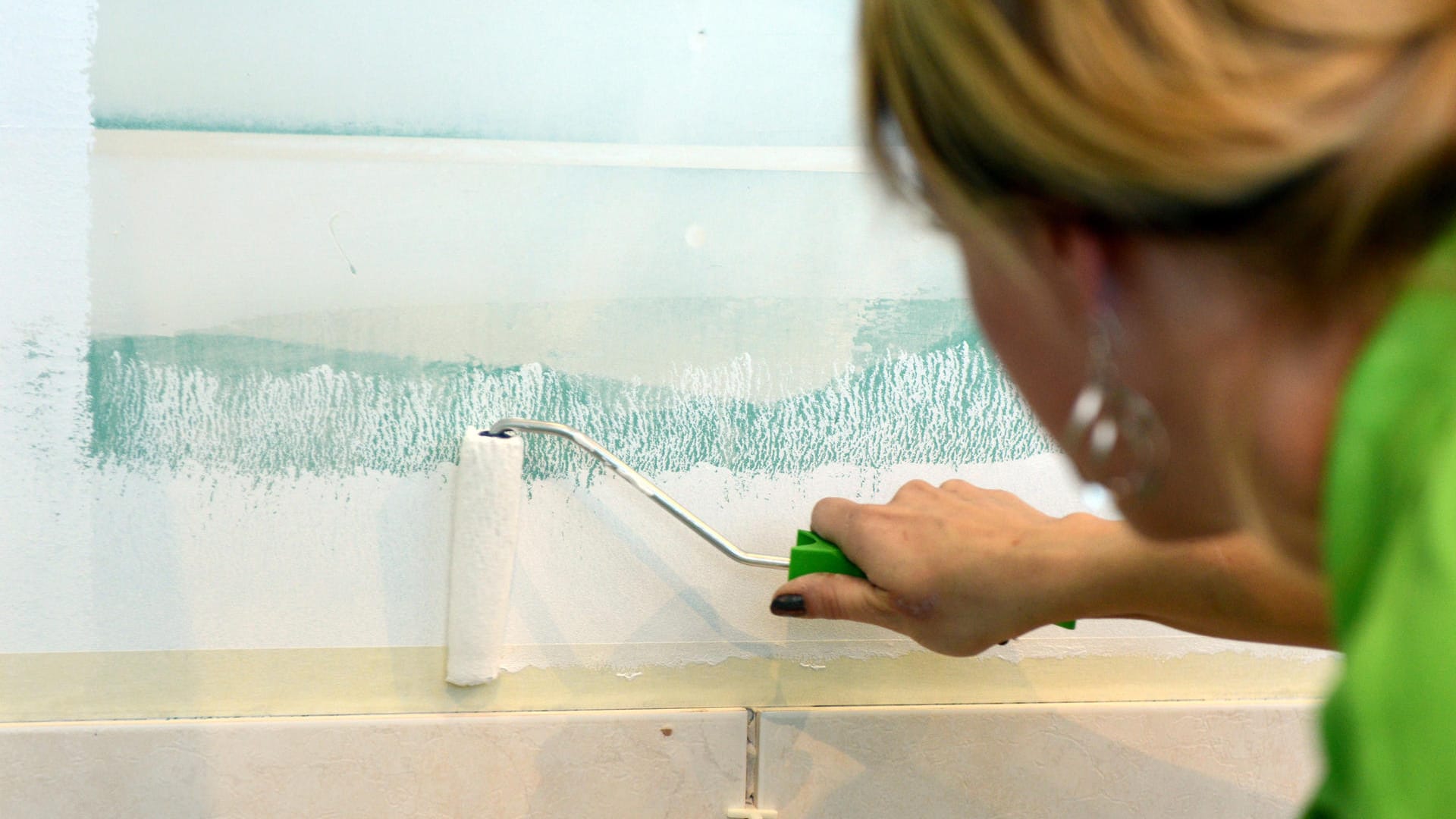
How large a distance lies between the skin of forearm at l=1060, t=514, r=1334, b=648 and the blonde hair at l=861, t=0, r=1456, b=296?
1.21 ft

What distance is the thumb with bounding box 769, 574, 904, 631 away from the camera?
2.15 feet

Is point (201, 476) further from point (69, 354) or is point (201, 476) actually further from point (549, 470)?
point (549, 470)

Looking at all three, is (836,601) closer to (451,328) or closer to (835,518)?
(835,518)

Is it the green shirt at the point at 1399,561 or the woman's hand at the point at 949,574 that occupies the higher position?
the green shirt at the point at 1399,561

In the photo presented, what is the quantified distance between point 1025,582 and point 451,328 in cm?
38

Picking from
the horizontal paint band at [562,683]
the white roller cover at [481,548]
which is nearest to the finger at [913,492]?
the horizontal paint band at [562,683]

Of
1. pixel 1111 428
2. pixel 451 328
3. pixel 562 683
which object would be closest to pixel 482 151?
pixel 451 328

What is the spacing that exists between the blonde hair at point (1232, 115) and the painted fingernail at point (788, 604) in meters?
0.43

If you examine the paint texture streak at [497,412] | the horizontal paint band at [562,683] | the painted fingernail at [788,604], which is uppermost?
the paint texture streak at [497,412]

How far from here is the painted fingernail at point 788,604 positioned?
2.21 feet

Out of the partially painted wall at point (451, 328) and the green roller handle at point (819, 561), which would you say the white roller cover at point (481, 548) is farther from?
the green roller handle at point (819, 561)

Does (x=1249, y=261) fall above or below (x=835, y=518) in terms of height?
above

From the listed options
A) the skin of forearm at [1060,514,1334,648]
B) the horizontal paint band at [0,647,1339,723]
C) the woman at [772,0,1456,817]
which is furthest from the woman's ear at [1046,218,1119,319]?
the horizontal paint band at [0,647,1339,723]

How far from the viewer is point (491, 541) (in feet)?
2.18
